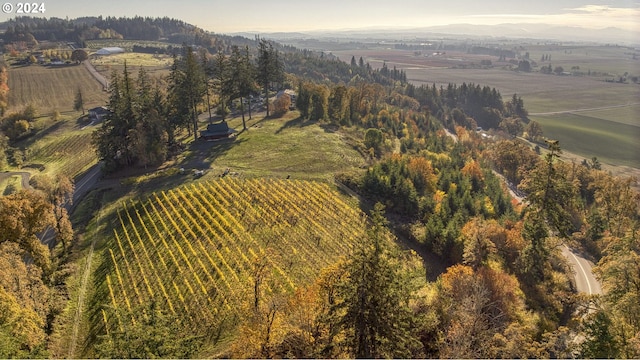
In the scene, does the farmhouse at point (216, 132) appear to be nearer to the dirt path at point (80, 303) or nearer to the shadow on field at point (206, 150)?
the shadow on field at point (206, 150)

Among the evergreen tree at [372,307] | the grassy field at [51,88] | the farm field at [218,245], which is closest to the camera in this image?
the evergreen tree at [372,307]

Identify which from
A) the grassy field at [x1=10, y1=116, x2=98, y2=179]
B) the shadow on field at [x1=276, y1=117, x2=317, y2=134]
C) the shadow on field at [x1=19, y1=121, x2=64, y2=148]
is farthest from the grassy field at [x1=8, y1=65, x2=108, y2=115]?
the shadow on field at [x1=276, y1=117, x2=317, y2=134]

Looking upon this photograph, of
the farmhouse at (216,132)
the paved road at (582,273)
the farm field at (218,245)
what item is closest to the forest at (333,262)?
the farm field at (218,245)

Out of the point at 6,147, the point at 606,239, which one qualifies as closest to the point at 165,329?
the point at 606,239

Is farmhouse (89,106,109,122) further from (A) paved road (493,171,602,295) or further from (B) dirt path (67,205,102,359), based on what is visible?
(A) paved road (493,171,602,295)

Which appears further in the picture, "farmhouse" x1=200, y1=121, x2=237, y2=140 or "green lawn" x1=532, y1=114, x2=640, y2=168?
"green lawn" x1=532, y1=114, x2=640, y2=168

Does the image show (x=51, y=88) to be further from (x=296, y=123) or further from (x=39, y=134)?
(x=296, y=123)
